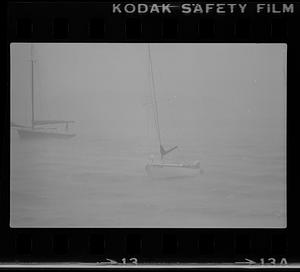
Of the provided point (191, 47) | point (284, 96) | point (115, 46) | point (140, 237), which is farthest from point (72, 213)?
point (284, 96)

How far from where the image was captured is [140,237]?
7.91 ft

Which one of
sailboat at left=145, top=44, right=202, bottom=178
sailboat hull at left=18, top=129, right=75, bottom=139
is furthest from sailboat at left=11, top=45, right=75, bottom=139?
sailboat at left=145, top=44, right=202, bottom=178

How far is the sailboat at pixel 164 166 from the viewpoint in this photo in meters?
2.38

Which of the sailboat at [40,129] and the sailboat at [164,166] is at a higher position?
the sailboat at [40,129]

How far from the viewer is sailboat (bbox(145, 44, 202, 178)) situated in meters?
2.38

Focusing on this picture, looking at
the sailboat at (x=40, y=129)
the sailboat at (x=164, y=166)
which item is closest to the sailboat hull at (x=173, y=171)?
the sailboat at (x=164, y=166)

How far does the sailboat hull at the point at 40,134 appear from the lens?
237cm

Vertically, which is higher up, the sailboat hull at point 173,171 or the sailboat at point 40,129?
the sailboat at point 40,129

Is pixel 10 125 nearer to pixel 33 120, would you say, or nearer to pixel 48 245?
pixel 33 120

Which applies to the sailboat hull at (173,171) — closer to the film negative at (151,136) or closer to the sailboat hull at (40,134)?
the film negative at (151,136)

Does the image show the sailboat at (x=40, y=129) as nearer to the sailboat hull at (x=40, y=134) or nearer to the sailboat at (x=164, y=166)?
the sailboat hull at (x=40, y=134)

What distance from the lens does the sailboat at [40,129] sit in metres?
2.38

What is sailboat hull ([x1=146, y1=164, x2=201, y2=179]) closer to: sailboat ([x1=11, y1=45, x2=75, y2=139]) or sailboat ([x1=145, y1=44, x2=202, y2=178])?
sailboat ([x1=145, y1=44, x2=202, y2=178])
